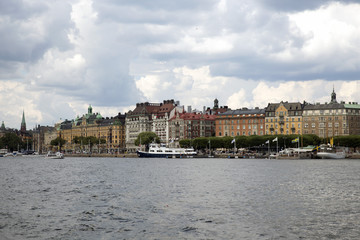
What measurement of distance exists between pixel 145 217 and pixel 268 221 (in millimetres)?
7985

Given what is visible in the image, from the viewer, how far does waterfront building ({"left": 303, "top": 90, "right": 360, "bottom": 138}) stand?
187625 mm

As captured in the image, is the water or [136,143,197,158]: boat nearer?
the water

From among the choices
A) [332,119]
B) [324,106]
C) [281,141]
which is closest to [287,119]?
[324,106]

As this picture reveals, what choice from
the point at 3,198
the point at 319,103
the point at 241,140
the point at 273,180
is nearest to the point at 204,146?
the point at 241,140

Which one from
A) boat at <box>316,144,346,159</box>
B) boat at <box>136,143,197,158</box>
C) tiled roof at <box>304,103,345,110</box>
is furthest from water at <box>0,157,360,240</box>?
tiled roof at <box>304,103,345,110</box>

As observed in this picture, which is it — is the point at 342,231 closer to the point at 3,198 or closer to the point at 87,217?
the point at 87,217

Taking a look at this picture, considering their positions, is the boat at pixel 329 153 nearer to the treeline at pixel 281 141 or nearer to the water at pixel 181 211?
the treeline at pixel 281 141

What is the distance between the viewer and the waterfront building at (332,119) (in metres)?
188

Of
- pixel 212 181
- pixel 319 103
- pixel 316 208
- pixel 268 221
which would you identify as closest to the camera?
pixel 268 221

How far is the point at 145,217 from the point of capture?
124ft

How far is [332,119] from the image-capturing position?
189 metres

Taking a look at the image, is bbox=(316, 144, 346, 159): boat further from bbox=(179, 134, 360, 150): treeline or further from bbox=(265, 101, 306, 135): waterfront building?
bbox=(265, 101, 306, 135): waterfront building

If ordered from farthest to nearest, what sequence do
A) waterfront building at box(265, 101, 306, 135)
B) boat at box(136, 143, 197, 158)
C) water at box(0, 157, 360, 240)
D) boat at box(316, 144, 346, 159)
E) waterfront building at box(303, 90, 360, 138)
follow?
waterfront building at box(265, 101, 306, 135) < waterfront building at box(303, 90, 360, 138) < boat at box(136, 143, 197, 158) < boat at box(316, 144, 346, 159) < water at box(0, 157, 360, 240)

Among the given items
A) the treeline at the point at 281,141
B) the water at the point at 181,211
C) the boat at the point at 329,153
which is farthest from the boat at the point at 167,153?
the water at the point at 181,211
